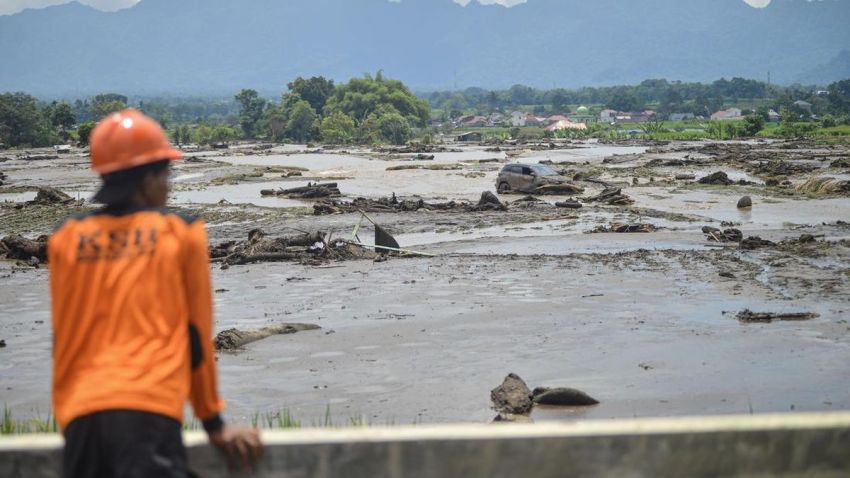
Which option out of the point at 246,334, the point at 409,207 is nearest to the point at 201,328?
the point at 246,334

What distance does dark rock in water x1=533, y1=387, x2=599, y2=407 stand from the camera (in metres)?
10.5

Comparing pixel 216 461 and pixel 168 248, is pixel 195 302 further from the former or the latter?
pixel 216 461

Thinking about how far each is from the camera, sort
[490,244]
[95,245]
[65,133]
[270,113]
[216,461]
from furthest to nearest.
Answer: [270,113] < [65,133] < [490,244] < [216,461] < [95,245]

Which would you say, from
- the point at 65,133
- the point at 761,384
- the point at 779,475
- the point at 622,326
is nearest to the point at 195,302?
the point at 779,475

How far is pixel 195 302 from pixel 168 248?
21cm

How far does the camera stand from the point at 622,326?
578 inches

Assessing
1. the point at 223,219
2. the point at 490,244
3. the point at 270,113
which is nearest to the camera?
the point at 490,244

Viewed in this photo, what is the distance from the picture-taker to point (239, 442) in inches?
140

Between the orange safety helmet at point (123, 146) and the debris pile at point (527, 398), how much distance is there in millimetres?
7197

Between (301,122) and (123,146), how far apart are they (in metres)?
128

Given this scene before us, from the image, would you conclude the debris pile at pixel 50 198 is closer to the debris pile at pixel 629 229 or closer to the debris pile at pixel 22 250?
the debris pile at pixel 22 250

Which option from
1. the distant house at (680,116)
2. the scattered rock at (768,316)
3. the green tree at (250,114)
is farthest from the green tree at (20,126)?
the distant house at (680,116)

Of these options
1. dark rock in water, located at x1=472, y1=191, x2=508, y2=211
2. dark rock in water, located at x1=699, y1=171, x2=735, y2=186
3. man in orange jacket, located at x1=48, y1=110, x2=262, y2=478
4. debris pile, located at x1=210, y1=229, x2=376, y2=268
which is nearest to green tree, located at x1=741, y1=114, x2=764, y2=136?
dark rock in water, located at x1=699, y1=171, x2=735, y2=186

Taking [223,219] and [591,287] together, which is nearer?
[591,287]
